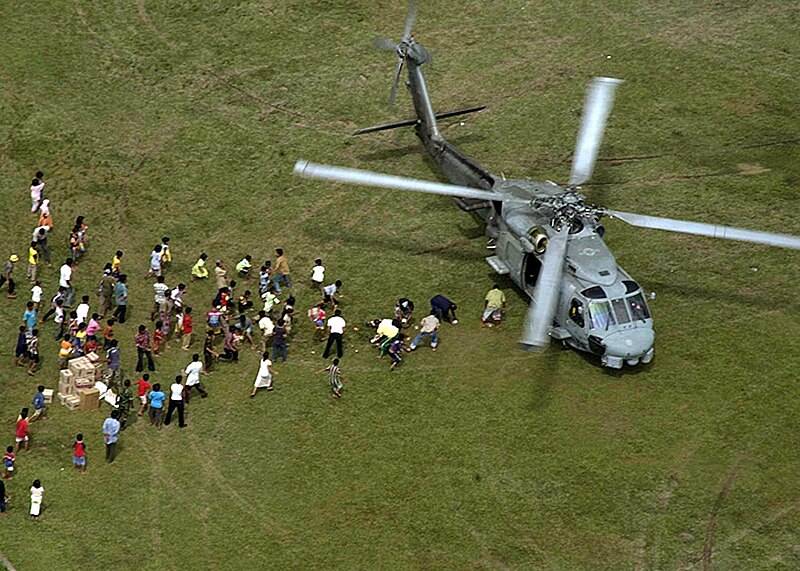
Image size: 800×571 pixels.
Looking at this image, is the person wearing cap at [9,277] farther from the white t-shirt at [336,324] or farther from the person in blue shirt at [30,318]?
the white t-shirt at [336,324]

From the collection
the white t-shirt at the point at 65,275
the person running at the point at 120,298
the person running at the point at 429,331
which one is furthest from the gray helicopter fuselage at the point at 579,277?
the white t-shirt at the point at 65,275

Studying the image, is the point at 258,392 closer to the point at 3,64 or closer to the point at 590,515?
the point at 590,515

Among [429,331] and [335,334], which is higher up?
[429,331]

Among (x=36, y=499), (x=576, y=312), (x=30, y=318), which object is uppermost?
(x=576, y=312)

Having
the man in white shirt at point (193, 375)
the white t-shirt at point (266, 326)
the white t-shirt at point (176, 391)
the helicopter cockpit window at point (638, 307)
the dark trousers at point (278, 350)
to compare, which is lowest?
the white t-shirt at point (176, 391)

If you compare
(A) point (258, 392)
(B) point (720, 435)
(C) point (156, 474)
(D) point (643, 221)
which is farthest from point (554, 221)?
(C) point (156, 474)

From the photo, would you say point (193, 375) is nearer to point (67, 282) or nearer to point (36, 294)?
point (67, 282)

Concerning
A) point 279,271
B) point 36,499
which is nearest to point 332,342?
point 279,271
